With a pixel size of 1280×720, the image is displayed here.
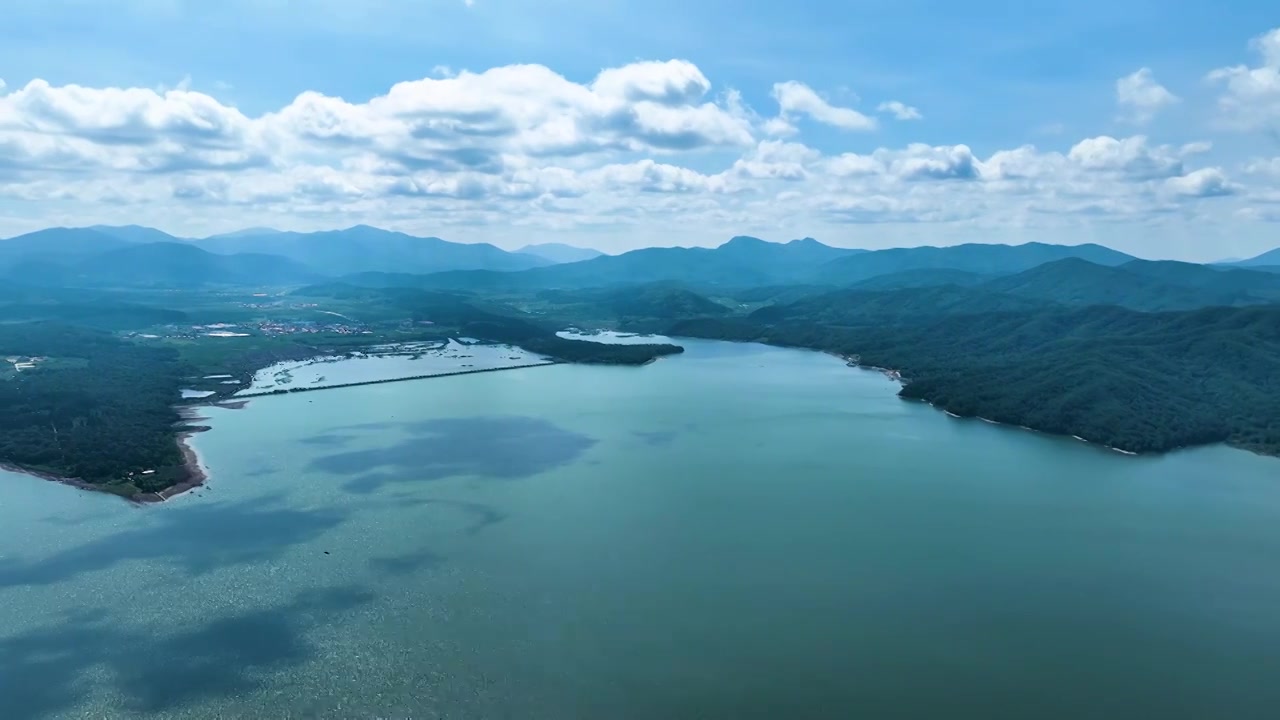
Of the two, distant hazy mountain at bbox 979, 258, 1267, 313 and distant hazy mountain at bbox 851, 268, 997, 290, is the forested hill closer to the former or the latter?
distant hazy mountain at bbox 979, 258, 1267, 313

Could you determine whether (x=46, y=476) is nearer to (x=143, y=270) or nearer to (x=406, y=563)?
(x=406, y=563)

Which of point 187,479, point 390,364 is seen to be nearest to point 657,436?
point 187,479

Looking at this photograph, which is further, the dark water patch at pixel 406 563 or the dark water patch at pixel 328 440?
the dark water patch at pixel 328 440

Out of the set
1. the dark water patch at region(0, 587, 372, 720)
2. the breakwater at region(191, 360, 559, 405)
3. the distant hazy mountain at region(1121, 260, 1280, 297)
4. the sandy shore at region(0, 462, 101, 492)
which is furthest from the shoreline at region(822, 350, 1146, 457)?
the distant hazy mountain at region(1121, 260, 1280, 297)

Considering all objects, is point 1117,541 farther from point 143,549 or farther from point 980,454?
point 143,549

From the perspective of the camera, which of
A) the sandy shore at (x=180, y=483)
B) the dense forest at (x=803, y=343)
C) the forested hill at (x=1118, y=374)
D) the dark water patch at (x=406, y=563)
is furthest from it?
the forested hill at (x=1118, y=374)

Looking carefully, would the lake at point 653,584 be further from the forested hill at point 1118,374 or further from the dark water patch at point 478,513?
the forested hill at point 1118,374

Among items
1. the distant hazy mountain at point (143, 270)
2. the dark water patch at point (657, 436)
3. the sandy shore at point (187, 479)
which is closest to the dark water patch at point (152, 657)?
the sandy shore at point (187, 479)
